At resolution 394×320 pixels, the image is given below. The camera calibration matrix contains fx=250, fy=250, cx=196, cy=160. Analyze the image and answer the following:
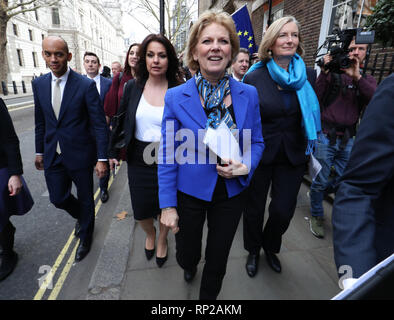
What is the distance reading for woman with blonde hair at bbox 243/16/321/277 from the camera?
7.22 feet

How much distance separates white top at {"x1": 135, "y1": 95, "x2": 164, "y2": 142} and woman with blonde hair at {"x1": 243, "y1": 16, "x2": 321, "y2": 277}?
93 cm

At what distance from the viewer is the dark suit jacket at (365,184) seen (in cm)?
80

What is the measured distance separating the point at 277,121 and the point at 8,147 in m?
2.53

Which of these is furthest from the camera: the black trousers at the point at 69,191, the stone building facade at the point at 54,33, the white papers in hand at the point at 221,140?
the stone building facade at the point at 54,33

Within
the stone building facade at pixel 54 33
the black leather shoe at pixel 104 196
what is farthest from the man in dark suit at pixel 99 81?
the stone building facade at pixel 54 33

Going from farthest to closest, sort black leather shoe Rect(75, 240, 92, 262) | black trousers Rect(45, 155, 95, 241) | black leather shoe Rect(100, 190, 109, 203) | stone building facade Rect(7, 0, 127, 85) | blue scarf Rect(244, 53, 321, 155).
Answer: stone building facade Rect(7, 0, 127, 85)
black leather shoe Rect(100, 190, 109, 203)
black leather shoe Rect(75, 240, 92, 262)
black trousers Rect(45, 155, 95, 241)
blue scarf Rect(244, 53, 321, 155)

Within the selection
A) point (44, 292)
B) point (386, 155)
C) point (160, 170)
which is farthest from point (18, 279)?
point (386, 155)

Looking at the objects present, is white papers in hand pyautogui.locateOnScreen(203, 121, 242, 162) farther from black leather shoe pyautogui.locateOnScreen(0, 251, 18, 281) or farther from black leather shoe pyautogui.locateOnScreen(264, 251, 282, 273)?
black leather shoe pyautogui.locateOnScreen(0, 251, 18, 281)

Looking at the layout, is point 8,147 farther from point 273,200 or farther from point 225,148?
point 273,200

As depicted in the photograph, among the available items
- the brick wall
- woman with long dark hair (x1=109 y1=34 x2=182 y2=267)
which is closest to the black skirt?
woman with long dark hair (x1=109 y1=34 x2=182 y2=267)

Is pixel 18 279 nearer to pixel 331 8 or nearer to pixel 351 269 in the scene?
pixel 351 269

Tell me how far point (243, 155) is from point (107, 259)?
77.2 inches

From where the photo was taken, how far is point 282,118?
87.5 inches

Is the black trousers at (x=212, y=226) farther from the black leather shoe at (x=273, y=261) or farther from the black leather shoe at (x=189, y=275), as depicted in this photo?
the black leather shoe at (x=273, y=261)
